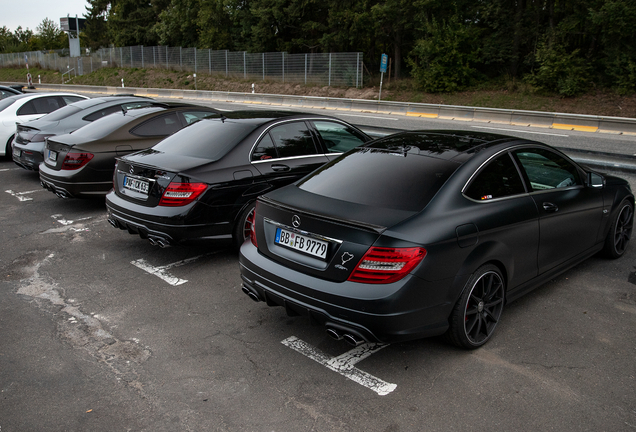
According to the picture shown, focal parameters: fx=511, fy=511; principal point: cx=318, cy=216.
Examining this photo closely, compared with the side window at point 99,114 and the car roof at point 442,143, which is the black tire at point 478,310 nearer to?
the car roof at point 442,143

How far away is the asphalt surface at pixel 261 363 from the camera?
3.13 metres

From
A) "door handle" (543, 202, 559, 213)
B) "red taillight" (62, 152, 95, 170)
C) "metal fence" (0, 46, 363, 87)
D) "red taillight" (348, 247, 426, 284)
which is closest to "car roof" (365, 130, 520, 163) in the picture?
"door handle" (543, 202, 559, 213)

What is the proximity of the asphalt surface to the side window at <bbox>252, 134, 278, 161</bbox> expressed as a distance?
119 cm

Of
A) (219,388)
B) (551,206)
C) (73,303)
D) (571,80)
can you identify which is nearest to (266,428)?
(219,388)

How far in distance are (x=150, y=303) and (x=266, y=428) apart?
7.20 feet

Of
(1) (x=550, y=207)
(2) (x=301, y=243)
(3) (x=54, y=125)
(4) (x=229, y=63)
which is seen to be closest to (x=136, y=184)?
(2) (x=301, y=243)

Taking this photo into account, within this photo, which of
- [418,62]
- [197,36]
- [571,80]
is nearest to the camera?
[571,80]

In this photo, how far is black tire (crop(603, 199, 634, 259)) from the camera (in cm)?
555

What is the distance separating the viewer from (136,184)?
5738mm

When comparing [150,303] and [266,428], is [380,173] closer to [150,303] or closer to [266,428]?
[266,428]

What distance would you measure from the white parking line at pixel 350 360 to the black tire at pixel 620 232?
3178mm

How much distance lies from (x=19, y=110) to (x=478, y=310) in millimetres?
11568

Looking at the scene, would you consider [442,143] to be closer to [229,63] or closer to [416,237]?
[416,237]

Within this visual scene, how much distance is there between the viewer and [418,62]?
34031mm
